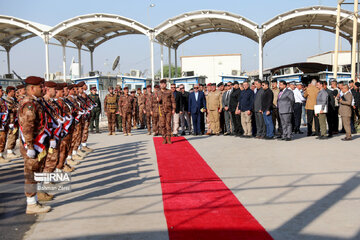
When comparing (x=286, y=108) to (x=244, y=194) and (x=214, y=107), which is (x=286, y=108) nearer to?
(x=214, y=107)

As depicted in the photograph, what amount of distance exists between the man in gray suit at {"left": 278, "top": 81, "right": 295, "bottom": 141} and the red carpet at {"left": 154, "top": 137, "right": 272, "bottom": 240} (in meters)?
4.52

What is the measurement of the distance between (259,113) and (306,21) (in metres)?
16.9

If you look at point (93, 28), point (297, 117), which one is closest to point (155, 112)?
point (297, 117)

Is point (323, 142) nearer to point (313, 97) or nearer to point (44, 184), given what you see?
point (313, 97)

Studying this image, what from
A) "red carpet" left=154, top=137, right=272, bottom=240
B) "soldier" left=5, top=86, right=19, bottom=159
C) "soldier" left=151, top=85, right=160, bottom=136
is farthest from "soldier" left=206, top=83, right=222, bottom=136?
"soldier" left=5, top=86, right=19, bottom=159

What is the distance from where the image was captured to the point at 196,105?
14.6 metres

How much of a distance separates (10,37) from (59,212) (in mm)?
30097

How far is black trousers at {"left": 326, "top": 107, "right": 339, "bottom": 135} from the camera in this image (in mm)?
12632

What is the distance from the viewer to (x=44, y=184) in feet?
21.9

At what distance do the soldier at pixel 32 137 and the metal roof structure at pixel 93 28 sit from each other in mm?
20473

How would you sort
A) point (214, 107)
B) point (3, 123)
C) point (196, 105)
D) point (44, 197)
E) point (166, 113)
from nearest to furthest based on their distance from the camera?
point (44, 197) → point (3, 123) → point (166, 113) → point (214, 107) → point (196, 105)

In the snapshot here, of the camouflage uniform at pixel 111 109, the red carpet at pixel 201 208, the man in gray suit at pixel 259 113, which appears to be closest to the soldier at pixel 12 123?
the red carpet at pixel 201 208

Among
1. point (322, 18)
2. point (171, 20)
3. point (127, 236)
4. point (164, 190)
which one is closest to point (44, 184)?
point (164, 190)

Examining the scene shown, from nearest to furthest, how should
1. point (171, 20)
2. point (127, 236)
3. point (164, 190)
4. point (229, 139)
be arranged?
1. point (127, 236)
2. point (164, 190)
3. point (229, 139)
4. point (171, 20)
